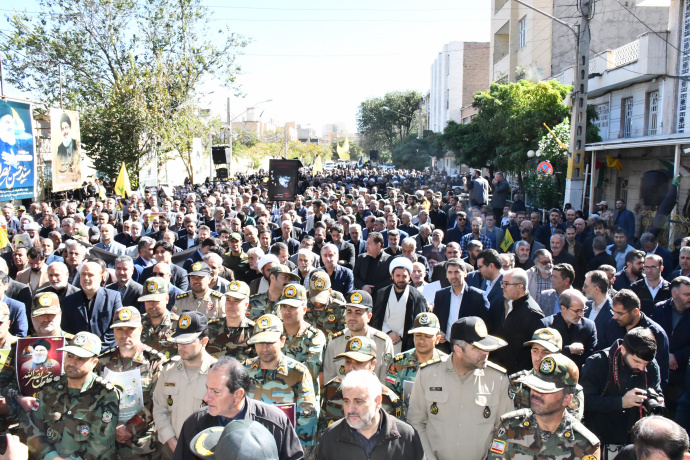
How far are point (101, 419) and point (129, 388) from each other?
493 mm

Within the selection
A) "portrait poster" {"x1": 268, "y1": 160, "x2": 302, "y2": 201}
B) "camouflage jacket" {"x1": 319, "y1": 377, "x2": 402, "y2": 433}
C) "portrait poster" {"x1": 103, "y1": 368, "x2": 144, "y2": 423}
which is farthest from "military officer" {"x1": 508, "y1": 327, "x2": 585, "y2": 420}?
"portrait poster" {"x1": 268, "y1": 160, "x2": 302, "y2": 201}

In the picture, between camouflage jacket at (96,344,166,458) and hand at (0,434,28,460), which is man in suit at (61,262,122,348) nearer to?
camouflage jacket at (96,344,166,458)

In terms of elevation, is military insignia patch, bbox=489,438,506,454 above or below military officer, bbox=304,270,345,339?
below

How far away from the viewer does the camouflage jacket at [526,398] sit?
13.7 feet

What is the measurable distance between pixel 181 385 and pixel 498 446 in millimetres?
2316

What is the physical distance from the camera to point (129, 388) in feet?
15.5

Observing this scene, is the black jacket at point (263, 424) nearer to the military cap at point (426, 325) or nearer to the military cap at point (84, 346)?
the military cap at point (84, 346)

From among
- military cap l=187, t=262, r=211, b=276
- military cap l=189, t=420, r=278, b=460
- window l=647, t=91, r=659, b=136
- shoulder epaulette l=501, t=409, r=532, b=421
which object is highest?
window l=647, t=91, r=659, b=136

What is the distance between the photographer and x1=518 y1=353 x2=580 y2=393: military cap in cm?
378

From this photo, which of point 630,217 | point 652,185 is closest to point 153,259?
point 630,217

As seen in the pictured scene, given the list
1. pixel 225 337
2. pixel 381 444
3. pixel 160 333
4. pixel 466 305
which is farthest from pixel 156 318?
pixel 466 305

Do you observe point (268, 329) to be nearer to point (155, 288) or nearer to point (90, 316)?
point (155, 288)

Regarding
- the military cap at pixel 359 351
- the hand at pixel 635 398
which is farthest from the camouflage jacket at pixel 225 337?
the hand at pixel 635 398

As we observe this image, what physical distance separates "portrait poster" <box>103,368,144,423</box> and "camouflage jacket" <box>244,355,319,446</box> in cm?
96
